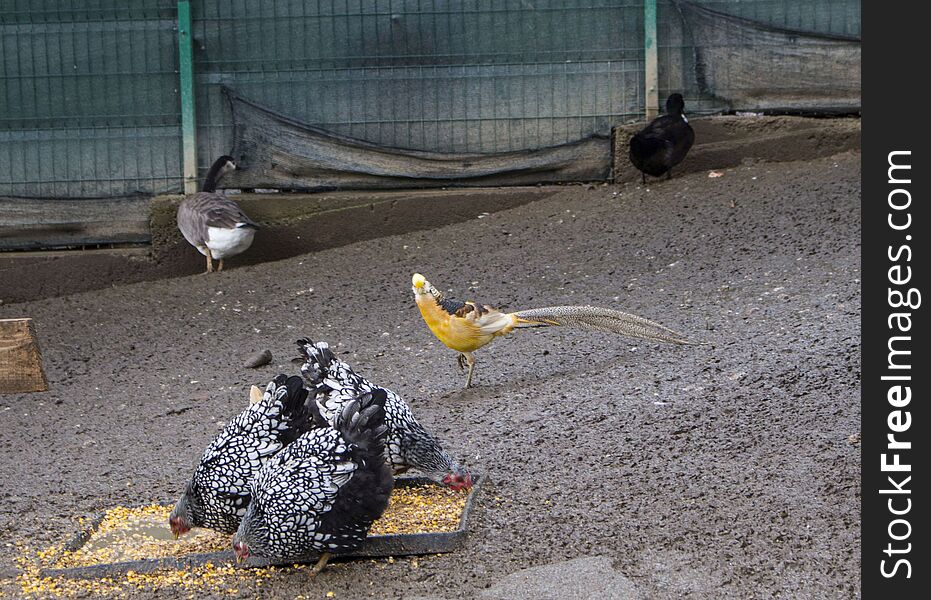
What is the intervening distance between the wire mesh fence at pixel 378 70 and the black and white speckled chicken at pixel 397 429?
192 inches

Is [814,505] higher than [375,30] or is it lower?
lower

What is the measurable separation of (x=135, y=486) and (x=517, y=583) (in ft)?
6.33

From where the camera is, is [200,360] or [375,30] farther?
[375,30]

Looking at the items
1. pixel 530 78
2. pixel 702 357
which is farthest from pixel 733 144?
pixel 702 357

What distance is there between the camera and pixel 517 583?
11.2 ft

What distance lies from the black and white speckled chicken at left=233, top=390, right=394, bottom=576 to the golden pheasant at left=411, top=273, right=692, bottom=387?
1.83 metres

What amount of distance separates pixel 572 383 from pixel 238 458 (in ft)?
6.81

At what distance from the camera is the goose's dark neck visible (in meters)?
8.52

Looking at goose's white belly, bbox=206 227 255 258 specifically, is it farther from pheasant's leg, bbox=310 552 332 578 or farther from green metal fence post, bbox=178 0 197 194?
pheasant's leg, bbox=310 552 332 578

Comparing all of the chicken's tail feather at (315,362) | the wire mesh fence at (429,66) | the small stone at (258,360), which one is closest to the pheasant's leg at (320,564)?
the chicken's tail feather at (315,362)

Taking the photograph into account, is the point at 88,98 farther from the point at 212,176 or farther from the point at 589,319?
the point at 589,319

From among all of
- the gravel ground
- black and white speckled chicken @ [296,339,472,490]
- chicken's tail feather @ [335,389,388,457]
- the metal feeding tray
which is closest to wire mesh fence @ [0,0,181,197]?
the gravel ground

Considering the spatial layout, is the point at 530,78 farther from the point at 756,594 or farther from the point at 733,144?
the point at 756,594

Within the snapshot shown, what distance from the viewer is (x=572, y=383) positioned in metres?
5.39
